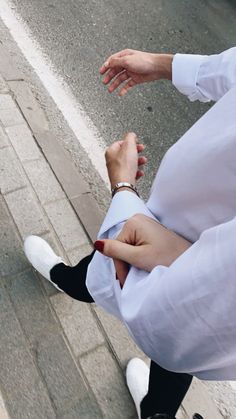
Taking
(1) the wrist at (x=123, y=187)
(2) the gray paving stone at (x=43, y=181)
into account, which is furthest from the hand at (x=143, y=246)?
(2) the gray paving stone at (x=43, y=181)

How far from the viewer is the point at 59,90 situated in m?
3.35

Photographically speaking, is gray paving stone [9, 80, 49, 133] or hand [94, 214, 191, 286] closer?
hand [94, 214, 191, 286]

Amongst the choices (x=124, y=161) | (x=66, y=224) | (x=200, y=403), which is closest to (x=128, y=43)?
(x=66, y=224)

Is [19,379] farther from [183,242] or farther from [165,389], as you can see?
[183,242]

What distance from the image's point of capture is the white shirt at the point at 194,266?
2.70ft

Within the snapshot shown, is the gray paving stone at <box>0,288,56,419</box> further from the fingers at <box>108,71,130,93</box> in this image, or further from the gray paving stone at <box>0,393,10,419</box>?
the fingers at <box>108,71,130,93</box>

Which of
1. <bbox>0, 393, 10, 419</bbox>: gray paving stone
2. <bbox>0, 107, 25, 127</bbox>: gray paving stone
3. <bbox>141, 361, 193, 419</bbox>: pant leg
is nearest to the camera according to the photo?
<bbox>141, 361, 193, 419</bbox>: pant leg

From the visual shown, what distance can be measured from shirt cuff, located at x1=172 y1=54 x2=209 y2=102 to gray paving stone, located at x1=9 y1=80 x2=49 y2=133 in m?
1.55

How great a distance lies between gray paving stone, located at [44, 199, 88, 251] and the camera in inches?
91.5

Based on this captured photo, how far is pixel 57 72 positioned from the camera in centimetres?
350

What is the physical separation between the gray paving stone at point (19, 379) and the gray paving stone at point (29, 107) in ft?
4.65

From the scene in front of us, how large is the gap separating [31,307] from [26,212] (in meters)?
0.56

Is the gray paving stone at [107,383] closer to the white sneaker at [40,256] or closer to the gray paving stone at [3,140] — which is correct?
the white sneaker at [40,256]

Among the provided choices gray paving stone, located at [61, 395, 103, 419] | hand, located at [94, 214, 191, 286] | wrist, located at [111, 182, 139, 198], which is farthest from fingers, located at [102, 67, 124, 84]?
gray paving stone, located at [61, 395, 103, 419]
